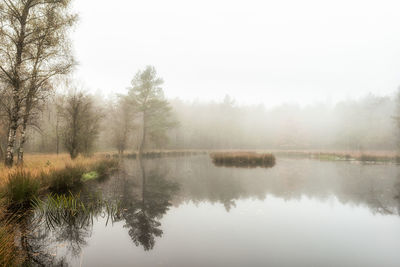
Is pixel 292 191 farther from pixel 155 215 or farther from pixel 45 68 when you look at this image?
pixel 45 68

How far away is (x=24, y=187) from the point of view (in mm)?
7035

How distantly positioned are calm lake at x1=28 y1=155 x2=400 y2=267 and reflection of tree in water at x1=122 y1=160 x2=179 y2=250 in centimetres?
3

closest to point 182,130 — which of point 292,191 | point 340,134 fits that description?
point 340,134

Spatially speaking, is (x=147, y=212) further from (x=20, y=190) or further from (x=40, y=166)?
(x=40, y=166)

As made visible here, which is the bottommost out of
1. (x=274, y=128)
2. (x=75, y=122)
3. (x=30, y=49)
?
(x=75, y=122)

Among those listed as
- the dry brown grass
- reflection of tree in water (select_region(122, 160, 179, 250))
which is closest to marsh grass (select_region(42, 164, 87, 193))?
the dry brown grass

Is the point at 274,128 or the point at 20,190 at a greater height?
the point at 274,128

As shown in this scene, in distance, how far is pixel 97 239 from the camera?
16.5ft

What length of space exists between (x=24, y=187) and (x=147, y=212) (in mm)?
4497

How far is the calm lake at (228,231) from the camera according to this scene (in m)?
4.28

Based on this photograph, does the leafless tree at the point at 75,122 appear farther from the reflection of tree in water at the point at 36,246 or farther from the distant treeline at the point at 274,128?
the distant treeline at the point at 274,128

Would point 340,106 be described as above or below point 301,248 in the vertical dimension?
above

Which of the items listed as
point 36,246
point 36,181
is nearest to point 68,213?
point 36,246

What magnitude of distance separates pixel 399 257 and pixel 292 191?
6.24 m
